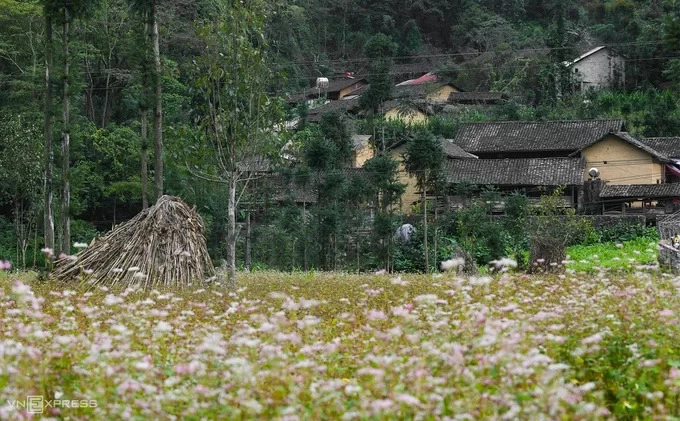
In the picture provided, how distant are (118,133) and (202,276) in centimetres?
2547

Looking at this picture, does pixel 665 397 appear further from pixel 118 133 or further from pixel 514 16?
pixel 514 16

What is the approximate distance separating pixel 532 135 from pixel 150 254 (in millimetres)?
34044

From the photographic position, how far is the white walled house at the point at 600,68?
196ft

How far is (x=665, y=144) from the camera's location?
46.2m

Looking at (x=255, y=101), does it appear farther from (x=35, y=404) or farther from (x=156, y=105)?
(x=35, y=404)

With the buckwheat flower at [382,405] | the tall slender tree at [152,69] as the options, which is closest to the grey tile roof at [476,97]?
the tall slender tree at [152,69]

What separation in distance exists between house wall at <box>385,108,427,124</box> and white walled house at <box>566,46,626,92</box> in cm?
968

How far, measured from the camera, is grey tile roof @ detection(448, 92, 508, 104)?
59562 millimetres

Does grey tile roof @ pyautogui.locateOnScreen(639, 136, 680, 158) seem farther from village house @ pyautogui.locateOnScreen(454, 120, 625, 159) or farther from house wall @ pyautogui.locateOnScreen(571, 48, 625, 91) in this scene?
house wall @ pyautogui.locateOnScreen(571, 48, 625, 91)

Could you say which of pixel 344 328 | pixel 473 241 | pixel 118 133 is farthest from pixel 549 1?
pixel 344 328

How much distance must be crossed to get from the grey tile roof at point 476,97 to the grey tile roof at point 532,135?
11.8 meters

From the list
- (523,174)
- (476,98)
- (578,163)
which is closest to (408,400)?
(523,174)

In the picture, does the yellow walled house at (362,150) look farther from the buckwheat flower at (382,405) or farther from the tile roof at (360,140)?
the buckwheat flower at (382,405)

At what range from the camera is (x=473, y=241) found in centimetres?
2859
